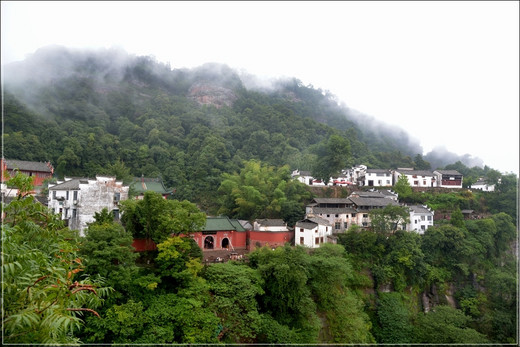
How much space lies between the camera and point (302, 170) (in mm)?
37344

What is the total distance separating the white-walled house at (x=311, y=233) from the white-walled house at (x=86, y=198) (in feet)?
37.2

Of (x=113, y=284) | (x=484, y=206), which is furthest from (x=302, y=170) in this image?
(x=113, y=284)

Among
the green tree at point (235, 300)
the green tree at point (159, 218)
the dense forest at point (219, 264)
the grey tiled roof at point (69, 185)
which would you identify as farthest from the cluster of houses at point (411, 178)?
the grey tiled roof at point (69, 185)

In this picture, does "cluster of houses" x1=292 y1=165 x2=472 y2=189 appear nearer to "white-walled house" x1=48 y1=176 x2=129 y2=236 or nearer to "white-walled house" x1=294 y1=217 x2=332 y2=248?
"white-walled house" x1=294 y1=217 x2=332 y2=248

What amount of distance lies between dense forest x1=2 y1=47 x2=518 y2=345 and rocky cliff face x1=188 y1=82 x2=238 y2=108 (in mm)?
9065

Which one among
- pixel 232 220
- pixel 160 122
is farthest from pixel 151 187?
pixel 160 122

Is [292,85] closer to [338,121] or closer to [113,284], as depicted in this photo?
[338,121]

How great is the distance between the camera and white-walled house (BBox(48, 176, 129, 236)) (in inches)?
660

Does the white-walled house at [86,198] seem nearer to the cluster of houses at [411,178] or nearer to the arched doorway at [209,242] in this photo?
the arched doorway at [209,242]

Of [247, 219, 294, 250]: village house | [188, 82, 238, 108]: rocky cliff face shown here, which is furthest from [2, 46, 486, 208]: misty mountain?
[247, 219, 294, 250]: village house

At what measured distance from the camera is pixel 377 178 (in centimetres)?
3434

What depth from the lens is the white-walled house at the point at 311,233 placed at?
21109mm

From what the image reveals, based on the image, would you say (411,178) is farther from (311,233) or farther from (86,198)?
(86,198)

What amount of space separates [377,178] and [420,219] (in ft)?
29.9
